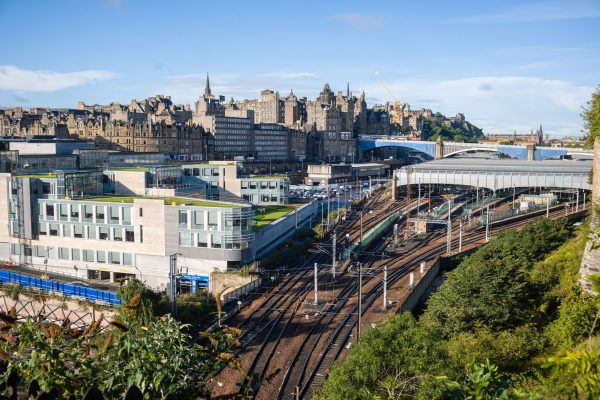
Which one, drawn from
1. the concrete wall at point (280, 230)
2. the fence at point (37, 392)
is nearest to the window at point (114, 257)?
the concrete wall at point (280, 230)

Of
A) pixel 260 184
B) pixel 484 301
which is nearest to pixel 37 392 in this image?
pixel 484 301

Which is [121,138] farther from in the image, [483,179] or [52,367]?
[52,367]

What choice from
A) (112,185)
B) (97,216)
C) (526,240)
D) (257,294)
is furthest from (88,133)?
(526,240)

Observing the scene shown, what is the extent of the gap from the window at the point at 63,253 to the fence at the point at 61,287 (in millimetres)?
4330

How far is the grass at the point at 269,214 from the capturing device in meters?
45.1

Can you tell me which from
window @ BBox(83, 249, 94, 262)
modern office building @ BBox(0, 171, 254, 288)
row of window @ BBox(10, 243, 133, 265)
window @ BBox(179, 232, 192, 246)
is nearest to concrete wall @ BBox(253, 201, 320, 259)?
modern office building @ BBox(0, 171, 254, 288)

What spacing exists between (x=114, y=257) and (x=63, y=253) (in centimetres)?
406

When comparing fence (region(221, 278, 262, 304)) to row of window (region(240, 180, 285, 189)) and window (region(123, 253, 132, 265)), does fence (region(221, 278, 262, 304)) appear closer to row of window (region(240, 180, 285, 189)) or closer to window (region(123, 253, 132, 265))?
window (region(123, 253, 132, 265))

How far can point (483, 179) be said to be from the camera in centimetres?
6631

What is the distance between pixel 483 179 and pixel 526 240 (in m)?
32.7

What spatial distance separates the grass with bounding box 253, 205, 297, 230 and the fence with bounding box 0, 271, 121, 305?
545 inches

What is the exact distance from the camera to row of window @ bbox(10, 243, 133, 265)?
38.0 metres

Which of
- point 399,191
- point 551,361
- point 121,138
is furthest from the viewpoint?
point 121,138

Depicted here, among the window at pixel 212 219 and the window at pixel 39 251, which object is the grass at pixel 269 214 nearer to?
the window at pixel 212 219
